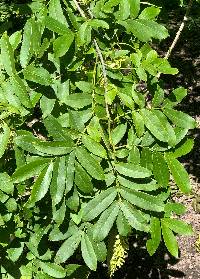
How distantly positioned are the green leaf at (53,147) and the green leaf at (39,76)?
0.26 m

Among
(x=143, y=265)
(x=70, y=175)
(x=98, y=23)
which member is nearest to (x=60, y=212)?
(x=70, y=175)

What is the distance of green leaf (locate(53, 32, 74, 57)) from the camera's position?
5.01 ft

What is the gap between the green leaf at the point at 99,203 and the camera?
1.53m

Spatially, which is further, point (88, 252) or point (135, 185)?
point (88, 252)

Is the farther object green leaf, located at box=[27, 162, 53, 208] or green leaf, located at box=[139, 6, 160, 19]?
green leaf, located at box=[139, 6, 160, 19]

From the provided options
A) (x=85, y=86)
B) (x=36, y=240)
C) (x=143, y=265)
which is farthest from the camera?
(x=143, y=265)

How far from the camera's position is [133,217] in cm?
153

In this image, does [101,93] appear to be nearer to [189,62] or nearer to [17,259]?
[17,259]

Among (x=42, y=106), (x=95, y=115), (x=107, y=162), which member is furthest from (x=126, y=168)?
(x=42, y=106)

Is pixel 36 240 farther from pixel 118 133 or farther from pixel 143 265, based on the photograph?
pixel 143 265

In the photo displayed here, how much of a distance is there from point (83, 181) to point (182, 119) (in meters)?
0.51

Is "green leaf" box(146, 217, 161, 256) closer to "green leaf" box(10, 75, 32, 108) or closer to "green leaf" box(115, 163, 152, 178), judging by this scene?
"green leaf" box(115, 163, 152, 178)

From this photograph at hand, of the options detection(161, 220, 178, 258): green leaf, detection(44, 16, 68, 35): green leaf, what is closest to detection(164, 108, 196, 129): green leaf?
detection(161, 220, 178, 258): green leaf

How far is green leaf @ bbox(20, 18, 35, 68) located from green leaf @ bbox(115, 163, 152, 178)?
53 cm
